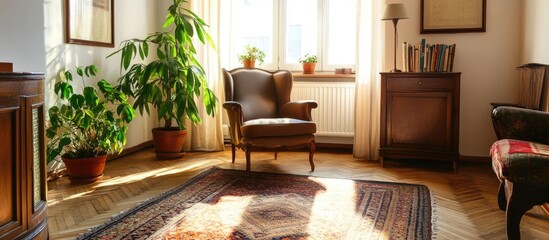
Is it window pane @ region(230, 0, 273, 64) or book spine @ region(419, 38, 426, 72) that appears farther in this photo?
window pane @ region(230, 0, 273, 64)

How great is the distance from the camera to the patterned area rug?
2.18 m

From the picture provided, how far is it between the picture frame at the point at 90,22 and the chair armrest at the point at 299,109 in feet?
5.76

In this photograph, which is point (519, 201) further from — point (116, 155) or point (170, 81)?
point (116, 155)

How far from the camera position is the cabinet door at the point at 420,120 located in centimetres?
359

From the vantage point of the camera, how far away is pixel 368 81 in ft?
13.6

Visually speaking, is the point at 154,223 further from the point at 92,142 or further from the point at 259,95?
the point at 259,95

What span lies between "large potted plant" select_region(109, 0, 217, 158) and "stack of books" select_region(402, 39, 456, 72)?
190 centimetres

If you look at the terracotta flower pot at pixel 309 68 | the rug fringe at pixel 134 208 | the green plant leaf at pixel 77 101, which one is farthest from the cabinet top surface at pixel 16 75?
the terracotta flower pot at pixel 309 68

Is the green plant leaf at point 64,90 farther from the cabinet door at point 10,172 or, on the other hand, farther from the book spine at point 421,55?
the book spine at point 421,55

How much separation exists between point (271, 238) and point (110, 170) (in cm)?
206

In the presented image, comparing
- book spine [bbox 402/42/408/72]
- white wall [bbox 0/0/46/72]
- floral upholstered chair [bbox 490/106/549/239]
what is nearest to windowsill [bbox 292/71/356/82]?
book spine [bbox 402/42/408/72]

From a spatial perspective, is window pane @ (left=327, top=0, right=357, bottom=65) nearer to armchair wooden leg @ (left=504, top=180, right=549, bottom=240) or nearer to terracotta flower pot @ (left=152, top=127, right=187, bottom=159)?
terracotta flower pot @ (left=152, top=127, right=187, bottom=159)

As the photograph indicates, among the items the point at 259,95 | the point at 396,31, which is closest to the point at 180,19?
the point at 259,95

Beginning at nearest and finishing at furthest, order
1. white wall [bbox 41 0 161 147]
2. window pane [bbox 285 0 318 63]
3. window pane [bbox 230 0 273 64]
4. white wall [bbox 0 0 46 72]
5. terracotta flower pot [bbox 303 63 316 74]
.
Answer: white wall [bbox 0 0 46 72] < white wall [bbox 41 0 161 147] < terracotta flower pot [bbox 303 63 316 74] < window pane [bbox 285 0 318 63] < window pane [bbox 230 0 273 64]
